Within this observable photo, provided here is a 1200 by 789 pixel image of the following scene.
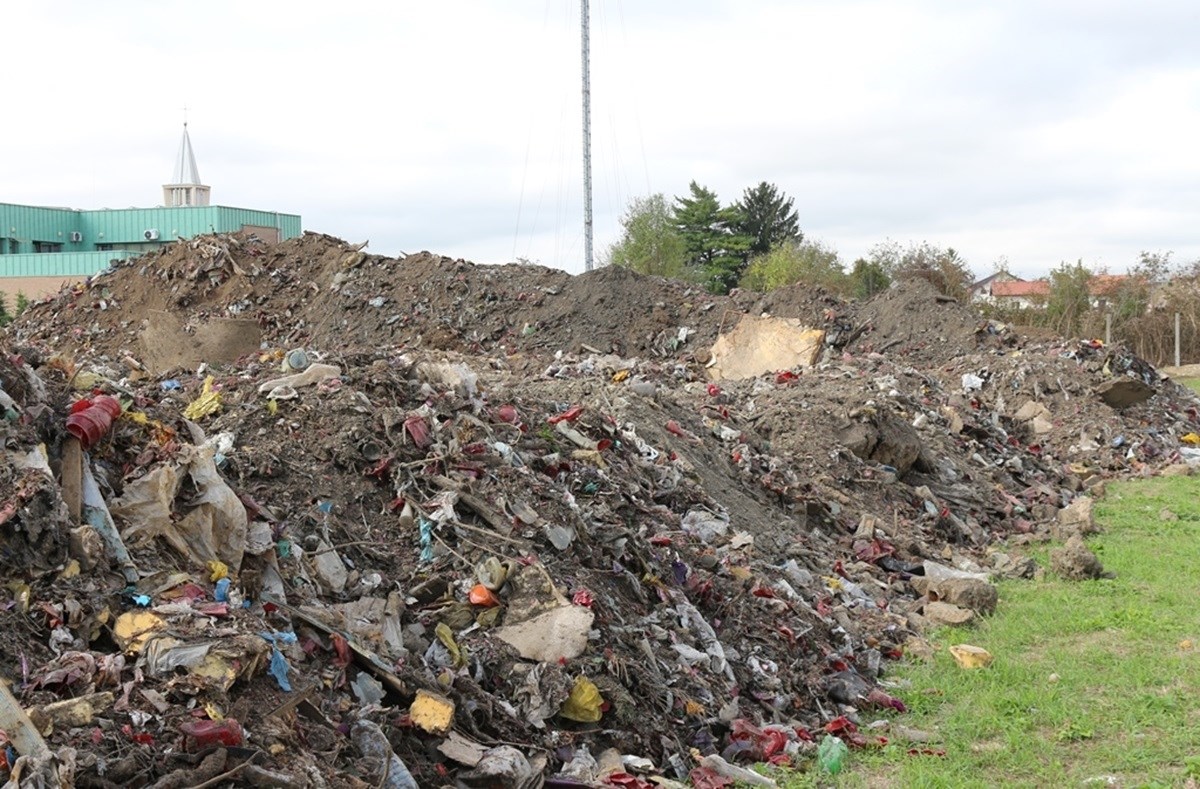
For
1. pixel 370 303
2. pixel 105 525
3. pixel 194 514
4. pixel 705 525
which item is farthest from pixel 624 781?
pixel 370 303

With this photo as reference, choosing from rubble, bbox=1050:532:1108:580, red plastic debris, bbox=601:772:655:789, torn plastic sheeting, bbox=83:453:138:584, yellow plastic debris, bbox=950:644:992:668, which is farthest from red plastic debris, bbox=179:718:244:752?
rubble, bbox=1050:532:1108:580

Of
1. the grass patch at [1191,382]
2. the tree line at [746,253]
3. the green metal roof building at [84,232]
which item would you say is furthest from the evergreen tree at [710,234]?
the grass patch at [1191,382]

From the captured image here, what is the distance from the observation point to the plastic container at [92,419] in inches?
178

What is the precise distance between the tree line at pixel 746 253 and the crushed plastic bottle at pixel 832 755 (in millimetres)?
26512

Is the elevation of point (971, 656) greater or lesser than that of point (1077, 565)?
lesser

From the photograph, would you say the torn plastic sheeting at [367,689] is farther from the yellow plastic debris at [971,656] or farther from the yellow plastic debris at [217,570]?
the yellow plastic debris at [971,656]

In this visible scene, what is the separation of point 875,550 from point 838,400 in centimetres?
265

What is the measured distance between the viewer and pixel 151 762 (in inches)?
126

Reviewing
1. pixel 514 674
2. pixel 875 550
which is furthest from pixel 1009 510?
pixel 514 674

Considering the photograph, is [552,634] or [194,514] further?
[552,634]

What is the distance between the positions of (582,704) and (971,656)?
2.50 m

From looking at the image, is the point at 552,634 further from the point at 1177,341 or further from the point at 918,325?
the point at 1177,341

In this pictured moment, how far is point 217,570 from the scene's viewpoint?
429cm

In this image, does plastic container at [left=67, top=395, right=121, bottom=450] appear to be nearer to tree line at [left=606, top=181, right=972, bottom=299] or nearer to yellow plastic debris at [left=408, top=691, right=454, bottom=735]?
yellow plastic debris at [left=408, top=691, right=454, bottom=735]
